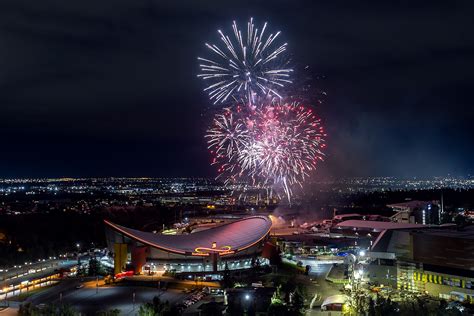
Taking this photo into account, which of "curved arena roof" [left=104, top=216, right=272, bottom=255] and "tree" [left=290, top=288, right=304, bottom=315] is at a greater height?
"curved arena roof" [left=104, top=216, right=272, bottom=255]

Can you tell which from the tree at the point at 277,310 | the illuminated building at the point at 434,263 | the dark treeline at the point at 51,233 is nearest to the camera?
the tree at the point at 277,310

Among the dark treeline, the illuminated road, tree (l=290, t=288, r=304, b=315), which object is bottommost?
the illuminated road

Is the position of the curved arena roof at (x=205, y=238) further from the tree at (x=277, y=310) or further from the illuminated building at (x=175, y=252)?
the tree at (x=277, y=310)

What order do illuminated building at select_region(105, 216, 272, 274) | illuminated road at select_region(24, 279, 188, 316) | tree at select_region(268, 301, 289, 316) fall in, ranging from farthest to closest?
1. illuminated building at select_region(105, 216, 272, 274)
2. illuminated road at select_region(24, 279, 188, 316)
3. tree at select_region(268, 301, 289, 316)

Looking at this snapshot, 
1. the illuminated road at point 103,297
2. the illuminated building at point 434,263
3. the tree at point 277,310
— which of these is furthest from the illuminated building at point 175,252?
the tree at point 277,310

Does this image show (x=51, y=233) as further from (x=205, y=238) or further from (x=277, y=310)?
(x=277, y=310)

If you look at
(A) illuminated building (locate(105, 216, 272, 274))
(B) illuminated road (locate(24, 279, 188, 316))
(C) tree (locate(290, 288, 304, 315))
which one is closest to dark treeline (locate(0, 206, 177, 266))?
(A) illuminated building (locate(105, 216, 272, 274))

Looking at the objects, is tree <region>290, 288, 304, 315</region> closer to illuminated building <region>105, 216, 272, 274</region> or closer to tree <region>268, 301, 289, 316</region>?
tree <region>268, 301, 289, 316</region>

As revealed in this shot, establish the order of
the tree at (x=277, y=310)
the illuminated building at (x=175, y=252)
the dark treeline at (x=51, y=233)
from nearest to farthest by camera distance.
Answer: the tree at (x=277, y=310)
the illuminated building at (x=175, y=252)
the dark treeline at (x=51, y=233)
